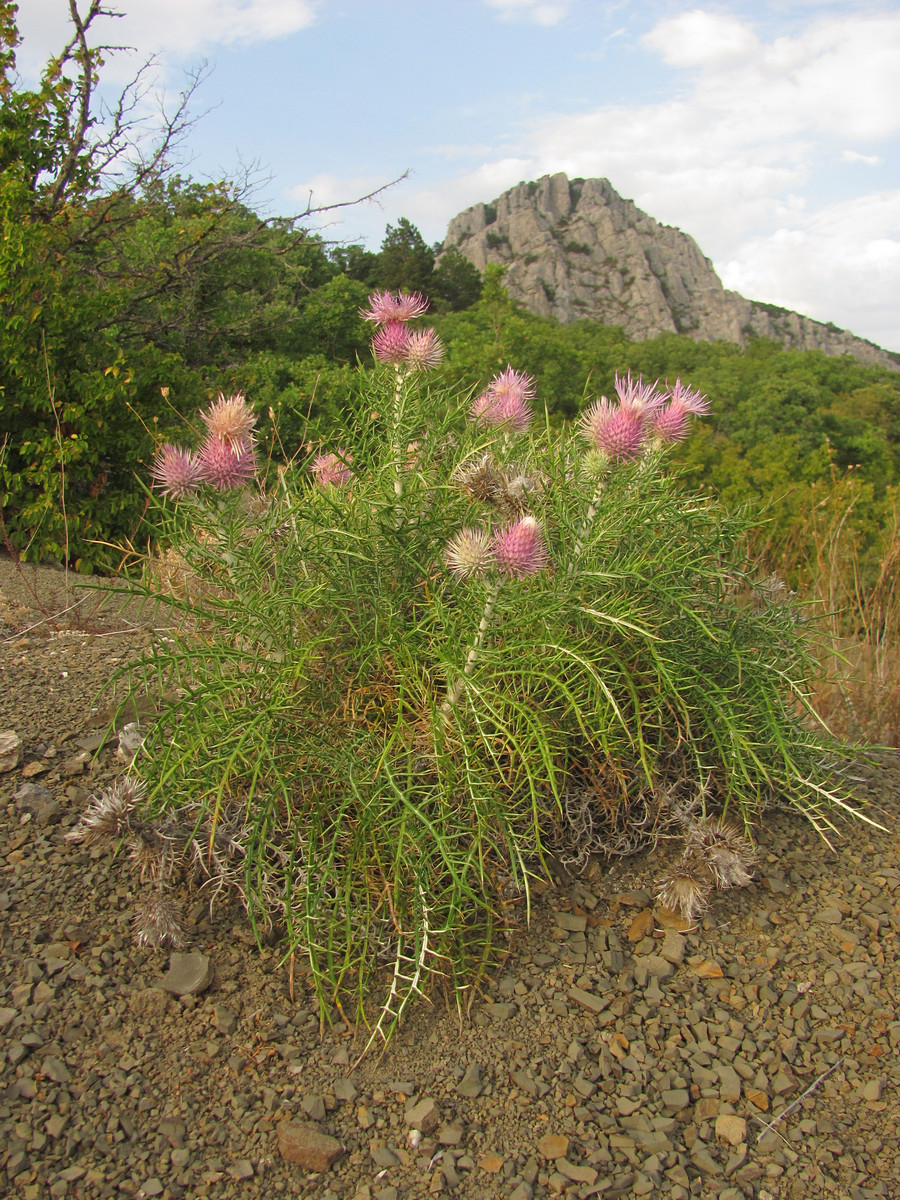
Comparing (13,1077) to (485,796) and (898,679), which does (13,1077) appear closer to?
(485,796)

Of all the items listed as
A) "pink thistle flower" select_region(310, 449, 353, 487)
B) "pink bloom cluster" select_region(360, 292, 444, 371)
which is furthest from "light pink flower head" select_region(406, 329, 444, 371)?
"pink thistle flower" select_region(310, 449, 353, 487)

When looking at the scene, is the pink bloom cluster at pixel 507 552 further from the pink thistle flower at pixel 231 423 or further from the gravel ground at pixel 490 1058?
the gravel ground at pixel 490 1058

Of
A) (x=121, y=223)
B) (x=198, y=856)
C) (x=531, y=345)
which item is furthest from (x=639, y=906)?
(x=531, y=345)

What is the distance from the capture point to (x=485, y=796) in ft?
6.80

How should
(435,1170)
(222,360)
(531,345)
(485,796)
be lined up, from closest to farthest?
1. (435,1170)
2. (485,796)
3. (222,360)
4. (531,345)

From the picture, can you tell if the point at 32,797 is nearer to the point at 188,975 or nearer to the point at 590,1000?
the point at 188,975

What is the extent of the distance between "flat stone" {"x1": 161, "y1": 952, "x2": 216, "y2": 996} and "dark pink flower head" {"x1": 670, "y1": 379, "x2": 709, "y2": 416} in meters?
2.07

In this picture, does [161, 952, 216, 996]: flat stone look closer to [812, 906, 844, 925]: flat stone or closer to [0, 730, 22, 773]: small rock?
[0, 730, 22, 773]: small rock

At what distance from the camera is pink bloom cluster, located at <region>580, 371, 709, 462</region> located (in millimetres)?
2266

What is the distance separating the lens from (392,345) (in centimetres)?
264

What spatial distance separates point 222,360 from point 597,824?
33.1ft

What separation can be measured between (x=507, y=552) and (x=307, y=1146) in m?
1.36

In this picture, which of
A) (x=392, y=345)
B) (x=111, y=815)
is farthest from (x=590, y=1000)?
(x=392, y=345)

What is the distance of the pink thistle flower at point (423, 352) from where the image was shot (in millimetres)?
2568
